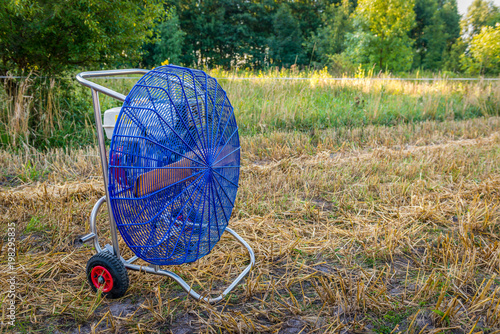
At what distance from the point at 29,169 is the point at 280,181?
113 inches

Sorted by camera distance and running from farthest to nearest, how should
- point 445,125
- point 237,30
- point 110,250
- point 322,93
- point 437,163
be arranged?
point 237,30
point 322,93
point 445,125
point 437,163
point 110,250

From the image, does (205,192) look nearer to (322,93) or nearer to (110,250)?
(110,250)

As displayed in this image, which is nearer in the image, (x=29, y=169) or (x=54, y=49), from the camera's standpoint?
(x=29, y=169)

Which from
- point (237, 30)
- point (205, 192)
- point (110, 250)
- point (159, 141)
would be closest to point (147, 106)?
point (159, 141)

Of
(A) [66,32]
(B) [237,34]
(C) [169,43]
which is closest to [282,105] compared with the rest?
(A) [66,32]

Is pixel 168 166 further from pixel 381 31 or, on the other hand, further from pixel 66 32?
pixel 381 31

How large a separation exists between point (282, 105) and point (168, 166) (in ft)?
15.2

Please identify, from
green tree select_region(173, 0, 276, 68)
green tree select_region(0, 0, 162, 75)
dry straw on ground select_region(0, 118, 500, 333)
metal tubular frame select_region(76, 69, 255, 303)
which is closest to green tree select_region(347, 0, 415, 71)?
green tree select_region(0, 0, 162, 75)

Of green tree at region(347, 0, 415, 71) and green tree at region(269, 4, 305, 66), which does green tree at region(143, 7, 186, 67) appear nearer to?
green tree at region(269, 4, 305, 66)

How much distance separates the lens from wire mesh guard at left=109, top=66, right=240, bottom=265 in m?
1.47

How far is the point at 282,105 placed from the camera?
591cm

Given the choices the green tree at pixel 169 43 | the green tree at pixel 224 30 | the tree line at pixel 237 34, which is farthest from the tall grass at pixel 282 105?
the green tree at pixel 224 30

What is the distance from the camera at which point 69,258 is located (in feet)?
7.18

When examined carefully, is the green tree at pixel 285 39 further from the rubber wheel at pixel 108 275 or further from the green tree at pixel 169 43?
the rubber wheel at pixel 108 275
